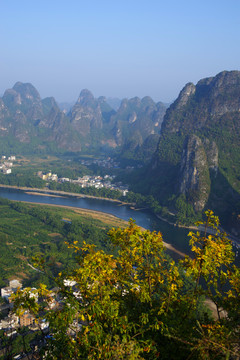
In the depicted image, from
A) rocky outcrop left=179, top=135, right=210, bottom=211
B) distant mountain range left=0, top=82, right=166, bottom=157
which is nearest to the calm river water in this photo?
rocky outcrop left=179, top=135, right=210, bottom=211

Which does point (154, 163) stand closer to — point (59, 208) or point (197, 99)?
point (197, 99)

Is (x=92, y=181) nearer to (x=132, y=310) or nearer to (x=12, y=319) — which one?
(x=12, y=319)

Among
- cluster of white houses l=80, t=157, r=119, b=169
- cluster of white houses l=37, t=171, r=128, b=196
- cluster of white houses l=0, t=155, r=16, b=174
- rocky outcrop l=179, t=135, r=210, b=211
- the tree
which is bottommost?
cluster of white houses l=0, t=155, r=16, b=174

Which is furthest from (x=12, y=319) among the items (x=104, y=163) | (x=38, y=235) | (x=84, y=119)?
(x=84, y=119)

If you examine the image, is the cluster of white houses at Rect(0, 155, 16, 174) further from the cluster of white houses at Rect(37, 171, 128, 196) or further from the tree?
the tree

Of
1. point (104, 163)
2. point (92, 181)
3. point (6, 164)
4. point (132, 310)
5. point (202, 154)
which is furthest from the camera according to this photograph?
point (104, 163)

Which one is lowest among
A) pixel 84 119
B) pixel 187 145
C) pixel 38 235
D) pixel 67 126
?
pixel 38 235
